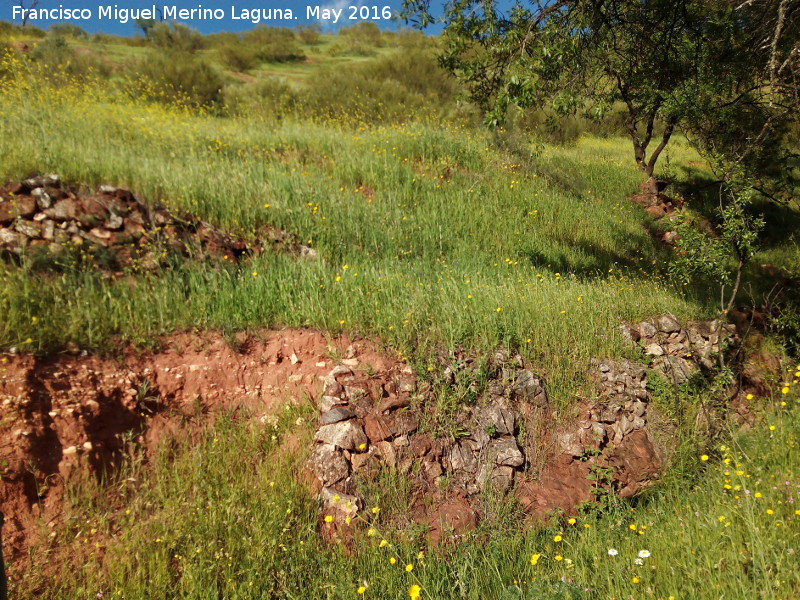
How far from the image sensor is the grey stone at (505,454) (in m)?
4.06

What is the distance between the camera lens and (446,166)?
9367mm

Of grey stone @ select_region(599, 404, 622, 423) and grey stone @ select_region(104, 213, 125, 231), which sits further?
grey stone @ select_region(104, 213, 125, 231)

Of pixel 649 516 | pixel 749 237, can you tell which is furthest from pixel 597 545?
pixel 749 237

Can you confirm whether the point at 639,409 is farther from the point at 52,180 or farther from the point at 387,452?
the point at 52,180

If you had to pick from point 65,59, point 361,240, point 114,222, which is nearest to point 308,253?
point 361,240

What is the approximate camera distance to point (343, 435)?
3807 millimetres

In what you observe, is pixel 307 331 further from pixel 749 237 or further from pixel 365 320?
pixel 749 237

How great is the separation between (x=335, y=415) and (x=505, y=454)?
4.83 ft

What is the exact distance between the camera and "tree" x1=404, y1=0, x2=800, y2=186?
5.42 m

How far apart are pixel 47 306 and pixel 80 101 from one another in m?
7.60

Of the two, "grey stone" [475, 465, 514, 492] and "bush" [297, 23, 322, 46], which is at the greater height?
"bush" [297, 23, 322, 46]

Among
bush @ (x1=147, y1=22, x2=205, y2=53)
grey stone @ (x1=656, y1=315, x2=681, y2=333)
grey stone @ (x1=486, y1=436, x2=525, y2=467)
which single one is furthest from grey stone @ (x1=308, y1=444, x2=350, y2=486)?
bush @ (x1=147, y1=22, x2=205, y2=53)

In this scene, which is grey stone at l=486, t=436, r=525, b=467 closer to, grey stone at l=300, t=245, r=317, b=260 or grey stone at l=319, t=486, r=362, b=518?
grey stone at l=319, t=486, r=362, b=518

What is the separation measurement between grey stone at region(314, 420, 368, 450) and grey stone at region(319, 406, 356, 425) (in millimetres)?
35
